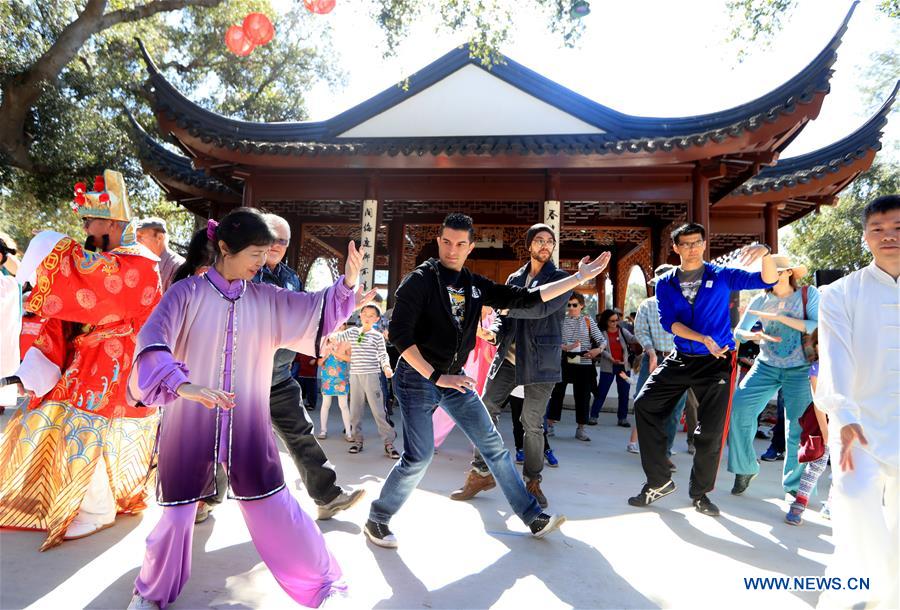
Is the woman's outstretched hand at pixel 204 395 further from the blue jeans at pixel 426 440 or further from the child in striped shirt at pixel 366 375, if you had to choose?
the child in striped shirt at pixel 366 375

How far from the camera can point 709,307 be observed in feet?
11.9

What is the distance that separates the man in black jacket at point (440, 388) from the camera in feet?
9.52

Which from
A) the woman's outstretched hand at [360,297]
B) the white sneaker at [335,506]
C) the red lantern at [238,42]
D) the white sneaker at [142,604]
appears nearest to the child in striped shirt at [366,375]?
the white sneaker at [335,506]

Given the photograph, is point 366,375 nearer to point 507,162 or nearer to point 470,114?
point 507,162

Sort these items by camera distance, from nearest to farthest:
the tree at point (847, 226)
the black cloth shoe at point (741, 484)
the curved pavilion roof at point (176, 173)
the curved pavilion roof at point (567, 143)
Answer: the black cloth shoe at point (741, 484), the curved pavilion roof at point (567, 143), the curved pavilion roof at point (176, 173), the tree at point (847, 226)

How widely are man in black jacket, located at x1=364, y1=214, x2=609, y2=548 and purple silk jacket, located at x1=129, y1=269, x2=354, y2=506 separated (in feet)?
2.67

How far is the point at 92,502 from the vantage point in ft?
9.94

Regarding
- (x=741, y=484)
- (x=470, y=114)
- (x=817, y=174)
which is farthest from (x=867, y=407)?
(x=470, y=114)

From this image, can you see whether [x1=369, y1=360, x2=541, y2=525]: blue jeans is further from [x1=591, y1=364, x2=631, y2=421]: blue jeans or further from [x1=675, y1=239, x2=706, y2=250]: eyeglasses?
[x1=591, y1=364, x2=631, y2=421]: blue jeans

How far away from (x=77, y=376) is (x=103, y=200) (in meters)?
0.99

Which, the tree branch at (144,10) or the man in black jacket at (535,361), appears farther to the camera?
the tree branch at (144,10)

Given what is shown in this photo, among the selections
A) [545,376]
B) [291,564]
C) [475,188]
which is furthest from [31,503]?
[475,188]

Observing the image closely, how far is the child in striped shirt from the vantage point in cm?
542

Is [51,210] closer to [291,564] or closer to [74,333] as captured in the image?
[74,333]
